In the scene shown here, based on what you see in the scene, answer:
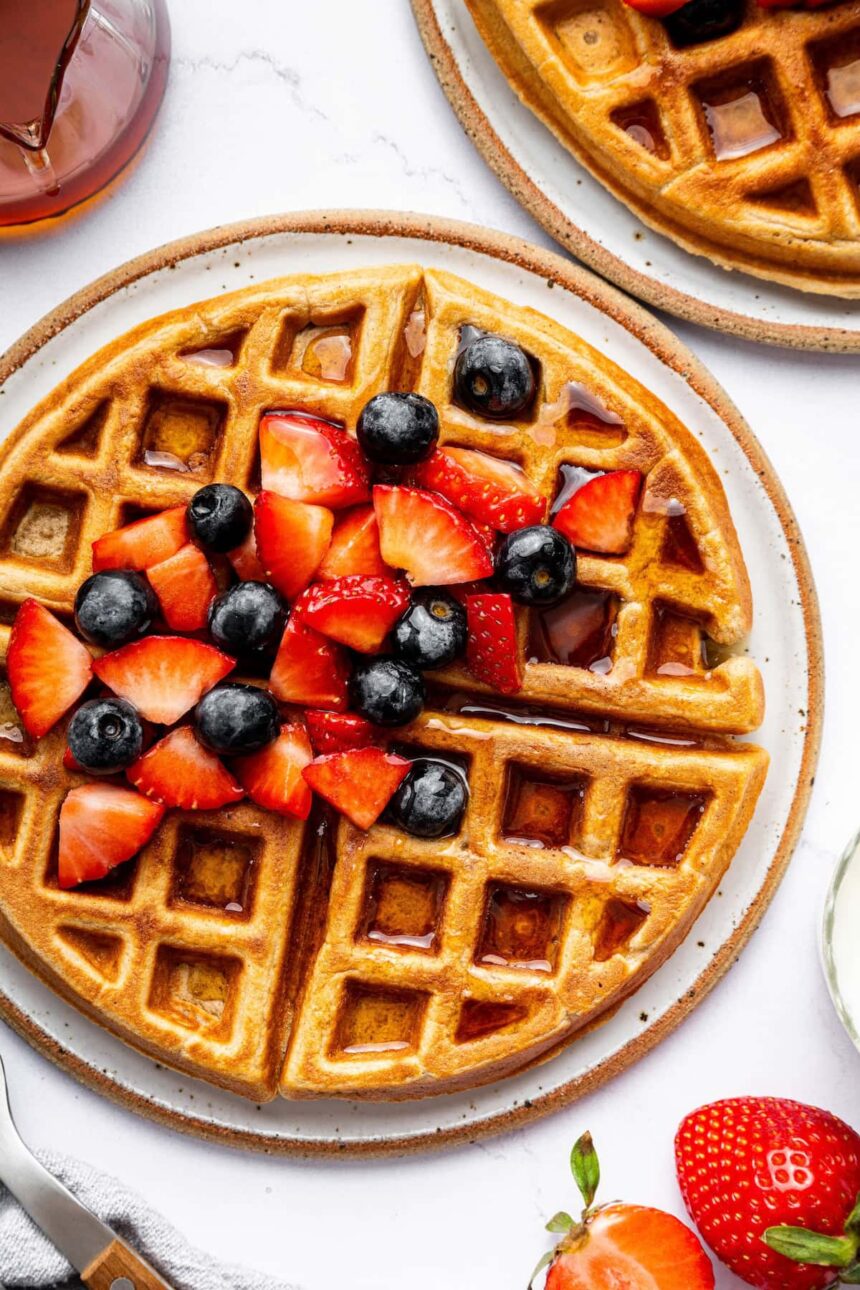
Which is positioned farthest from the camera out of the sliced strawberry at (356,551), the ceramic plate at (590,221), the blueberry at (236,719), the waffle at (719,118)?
the ceramic plate at (590,221)

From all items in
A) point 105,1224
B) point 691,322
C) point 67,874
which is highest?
point 691,322

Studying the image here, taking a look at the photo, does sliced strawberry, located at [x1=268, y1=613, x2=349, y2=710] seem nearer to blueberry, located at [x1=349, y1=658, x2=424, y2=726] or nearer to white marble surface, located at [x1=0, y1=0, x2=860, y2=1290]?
blueberry, located at [x1=349, y1=658, x2=424, y2=726]

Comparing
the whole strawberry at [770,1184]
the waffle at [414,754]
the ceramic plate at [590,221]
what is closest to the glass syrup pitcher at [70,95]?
the waffle at [414,754]

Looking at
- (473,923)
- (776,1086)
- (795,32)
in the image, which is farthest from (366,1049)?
(795,32)

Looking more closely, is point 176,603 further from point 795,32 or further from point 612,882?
point 795,32

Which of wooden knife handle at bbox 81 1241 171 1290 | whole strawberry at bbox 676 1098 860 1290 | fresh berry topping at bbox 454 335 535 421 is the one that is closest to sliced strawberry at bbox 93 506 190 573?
fresh berry topping at bbox 454 335 535 421

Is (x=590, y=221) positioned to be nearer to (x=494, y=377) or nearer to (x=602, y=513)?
(x=494, y=377)

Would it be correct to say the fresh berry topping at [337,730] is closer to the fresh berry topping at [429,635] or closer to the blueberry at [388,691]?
the blueberry at [388,691]
